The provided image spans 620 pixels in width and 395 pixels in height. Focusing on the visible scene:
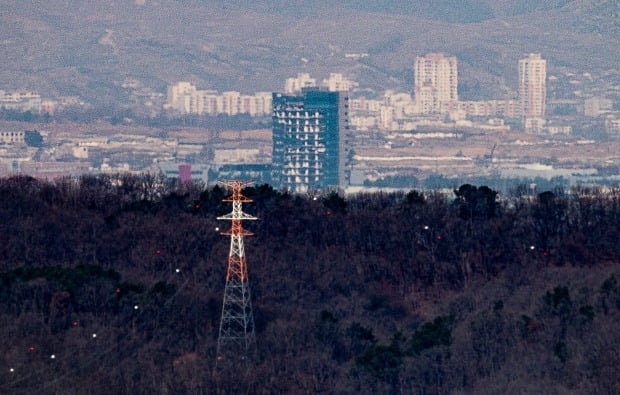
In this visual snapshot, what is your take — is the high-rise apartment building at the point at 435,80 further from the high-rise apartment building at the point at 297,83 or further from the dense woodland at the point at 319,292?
the dense woodland at the point at 319,292

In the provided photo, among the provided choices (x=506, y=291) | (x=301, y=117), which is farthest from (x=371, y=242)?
(x=301, y=117)

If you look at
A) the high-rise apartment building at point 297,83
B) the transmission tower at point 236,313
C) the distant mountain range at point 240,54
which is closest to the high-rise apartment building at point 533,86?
the distant mountain range at point 240,54

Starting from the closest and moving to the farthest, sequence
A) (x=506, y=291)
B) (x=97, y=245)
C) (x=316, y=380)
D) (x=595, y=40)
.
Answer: (x=316, y=380)
(x=506, y=291)
(x=97, y=245)
(x=595, y=40)

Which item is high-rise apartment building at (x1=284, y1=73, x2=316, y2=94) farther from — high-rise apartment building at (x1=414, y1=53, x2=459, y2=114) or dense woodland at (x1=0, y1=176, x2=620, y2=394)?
dense woodland at (x1=0, y1=176, x2=620, y2=394)

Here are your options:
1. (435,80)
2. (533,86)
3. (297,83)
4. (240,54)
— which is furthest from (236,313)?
(240,54)

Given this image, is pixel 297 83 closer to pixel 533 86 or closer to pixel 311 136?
pixel 533 86

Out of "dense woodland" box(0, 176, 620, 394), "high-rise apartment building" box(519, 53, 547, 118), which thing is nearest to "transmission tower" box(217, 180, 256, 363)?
"dense woodland" box(0, 176, 620, 394)

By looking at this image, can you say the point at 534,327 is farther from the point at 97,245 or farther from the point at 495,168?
the point at 495,168

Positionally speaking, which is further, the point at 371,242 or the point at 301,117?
Result: the point at 301,117
